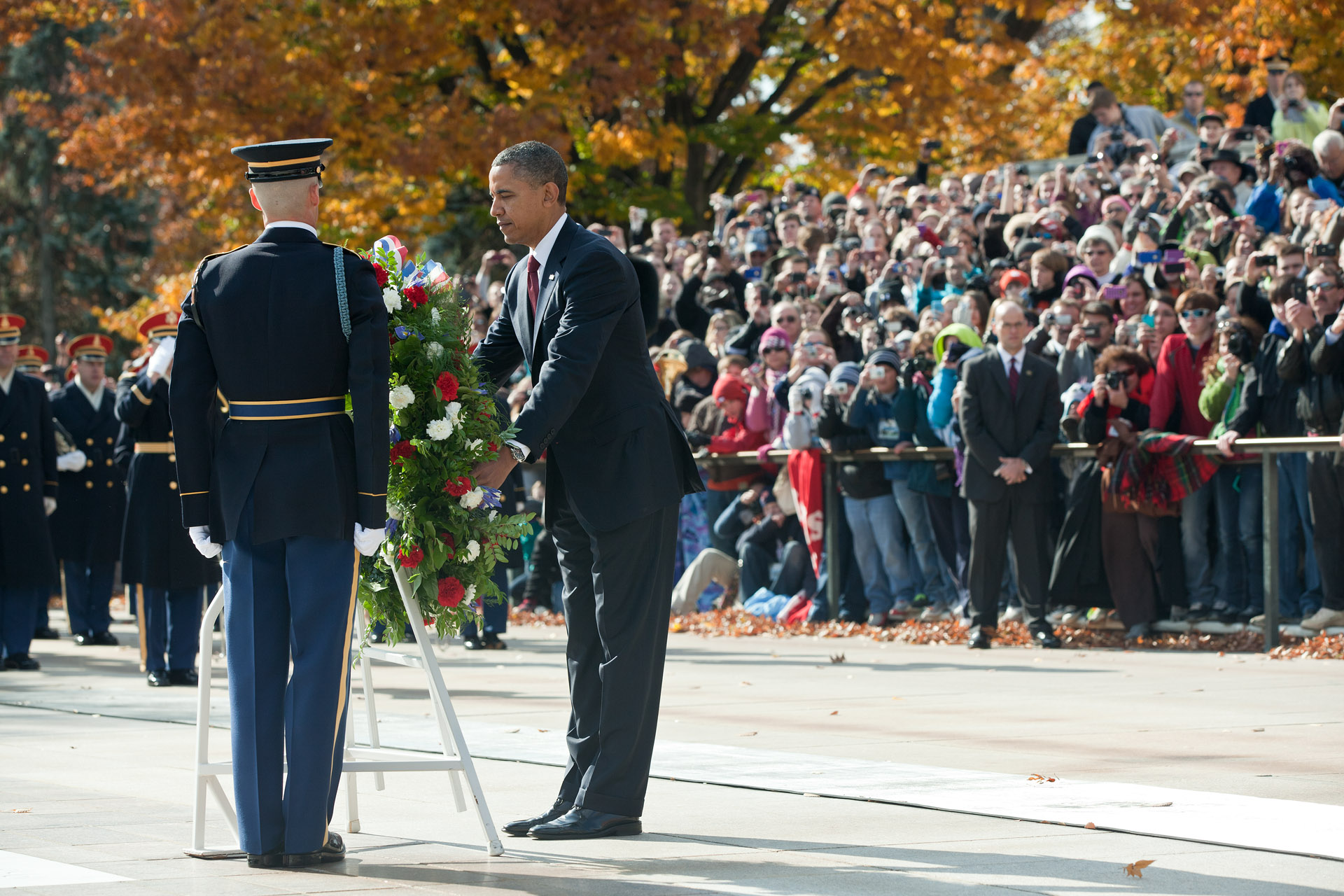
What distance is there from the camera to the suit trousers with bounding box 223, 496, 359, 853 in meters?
5.41

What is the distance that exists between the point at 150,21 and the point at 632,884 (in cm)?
1977

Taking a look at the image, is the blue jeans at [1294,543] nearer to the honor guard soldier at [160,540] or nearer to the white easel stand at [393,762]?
the honor guard soldier at [160,540]

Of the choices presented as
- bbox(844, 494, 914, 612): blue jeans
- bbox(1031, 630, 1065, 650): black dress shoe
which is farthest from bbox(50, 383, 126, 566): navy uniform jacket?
bbox(1031, 630, 1065, 650): black dress shoe

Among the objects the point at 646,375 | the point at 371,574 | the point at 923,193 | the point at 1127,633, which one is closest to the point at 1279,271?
the point at 1127,633

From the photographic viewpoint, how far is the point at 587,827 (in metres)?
5.84

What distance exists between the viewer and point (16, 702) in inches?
415

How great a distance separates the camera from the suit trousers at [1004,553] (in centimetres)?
1259

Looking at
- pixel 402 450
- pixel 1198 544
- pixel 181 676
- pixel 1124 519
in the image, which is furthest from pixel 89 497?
pixel 402 450

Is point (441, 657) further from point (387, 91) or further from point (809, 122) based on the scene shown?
point (809, 122)

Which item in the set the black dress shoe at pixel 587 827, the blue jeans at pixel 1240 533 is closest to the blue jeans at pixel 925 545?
the blue jeans at pixel 1240 533

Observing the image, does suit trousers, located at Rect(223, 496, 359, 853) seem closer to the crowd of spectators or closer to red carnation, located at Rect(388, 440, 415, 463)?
red carnation, located at Rect(388, 440, 415, 463)

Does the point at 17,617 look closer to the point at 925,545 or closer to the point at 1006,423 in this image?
the point at 925,545

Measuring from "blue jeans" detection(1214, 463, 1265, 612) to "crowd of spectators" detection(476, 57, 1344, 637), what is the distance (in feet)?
0.05

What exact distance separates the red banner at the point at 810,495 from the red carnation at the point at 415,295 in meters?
8.59
